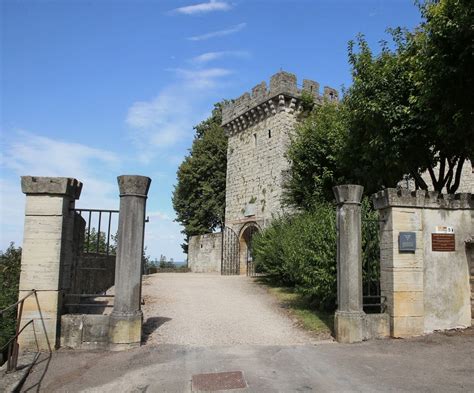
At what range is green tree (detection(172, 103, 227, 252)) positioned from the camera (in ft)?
95.9

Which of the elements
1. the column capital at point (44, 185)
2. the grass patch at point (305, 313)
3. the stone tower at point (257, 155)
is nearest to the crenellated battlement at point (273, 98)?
the stone tower at point (257, 155)

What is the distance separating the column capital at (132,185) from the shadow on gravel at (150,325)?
247cm

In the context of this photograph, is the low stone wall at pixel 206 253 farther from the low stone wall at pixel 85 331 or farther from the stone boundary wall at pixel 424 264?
the low stone wall at pixel 85 331

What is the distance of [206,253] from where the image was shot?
24.8 meters

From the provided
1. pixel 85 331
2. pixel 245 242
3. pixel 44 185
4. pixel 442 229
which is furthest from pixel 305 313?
pixel 245 242

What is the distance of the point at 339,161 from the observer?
13.9m

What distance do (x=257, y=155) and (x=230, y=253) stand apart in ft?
18.4

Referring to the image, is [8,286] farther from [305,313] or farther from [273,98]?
[273,98]

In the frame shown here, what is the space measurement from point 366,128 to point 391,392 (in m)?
8.38

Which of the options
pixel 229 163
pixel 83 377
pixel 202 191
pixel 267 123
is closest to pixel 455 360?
pixel 83 377

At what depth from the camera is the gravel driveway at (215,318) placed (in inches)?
286

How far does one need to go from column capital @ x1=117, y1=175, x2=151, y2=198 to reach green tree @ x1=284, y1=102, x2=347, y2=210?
9070 mm

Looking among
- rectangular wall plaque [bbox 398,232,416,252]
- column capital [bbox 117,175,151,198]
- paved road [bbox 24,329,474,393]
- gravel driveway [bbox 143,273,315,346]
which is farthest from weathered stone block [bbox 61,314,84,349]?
rectangular wall plaque [bbox 398,232,416,252]

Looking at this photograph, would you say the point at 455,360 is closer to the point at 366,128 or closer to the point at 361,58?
the point at 366,128
